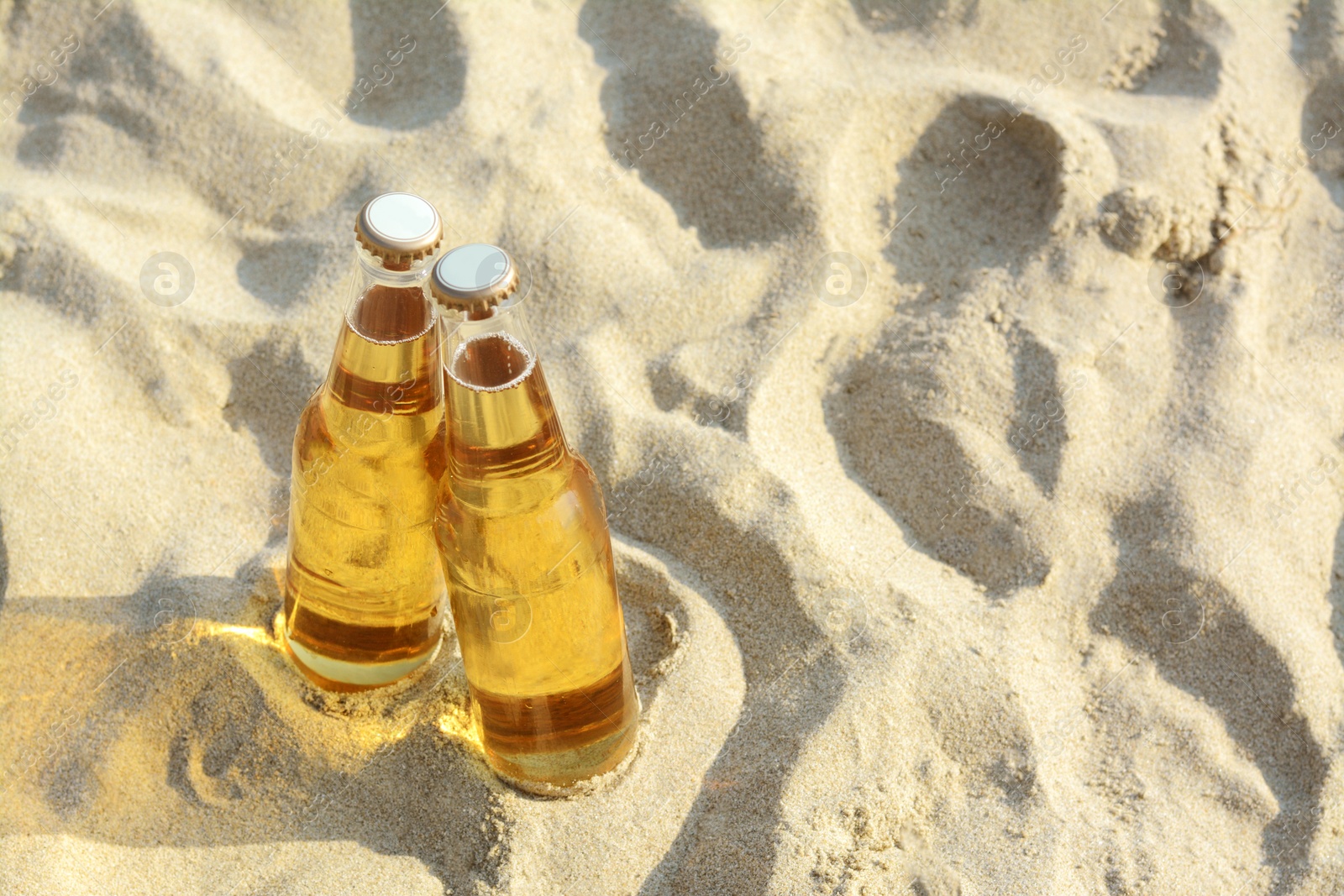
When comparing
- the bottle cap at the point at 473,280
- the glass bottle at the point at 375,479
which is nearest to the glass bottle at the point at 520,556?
the bottle cap at the point at 473,280

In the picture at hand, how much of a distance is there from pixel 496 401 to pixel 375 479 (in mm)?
355

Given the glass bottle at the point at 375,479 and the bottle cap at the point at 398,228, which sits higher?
the bottle cap at the point at 398,228

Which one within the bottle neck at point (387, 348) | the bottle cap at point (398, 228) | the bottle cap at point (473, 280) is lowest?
the bottle neck at point (387, 348)

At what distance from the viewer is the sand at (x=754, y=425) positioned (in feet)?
6.17

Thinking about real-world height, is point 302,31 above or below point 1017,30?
below

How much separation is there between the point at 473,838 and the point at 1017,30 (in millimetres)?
2427

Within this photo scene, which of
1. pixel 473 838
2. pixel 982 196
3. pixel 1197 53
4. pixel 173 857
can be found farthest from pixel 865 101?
pixel 173 857

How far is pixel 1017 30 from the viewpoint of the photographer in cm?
305

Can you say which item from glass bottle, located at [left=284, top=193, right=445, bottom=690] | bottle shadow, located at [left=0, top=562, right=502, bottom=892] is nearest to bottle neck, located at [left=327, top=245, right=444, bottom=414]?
glass bottle, located at [left=284, top=193, right=445, bottom=690]

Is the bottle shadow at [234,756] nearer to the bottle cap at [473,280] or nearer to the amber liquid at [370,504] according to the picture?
the amber liquid at [370,504]

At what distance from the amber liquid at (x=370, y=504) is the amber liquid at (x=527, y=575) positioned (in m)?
0.13

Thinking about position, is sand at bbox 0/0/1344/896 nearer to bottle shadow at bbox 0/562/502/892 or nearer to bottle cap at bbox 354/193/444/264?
bottle shadow at bbox 0/562/502/892

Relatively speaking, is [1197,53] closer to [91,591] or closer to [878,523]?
[878,523]

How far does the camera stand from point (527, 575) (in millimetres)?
1600
